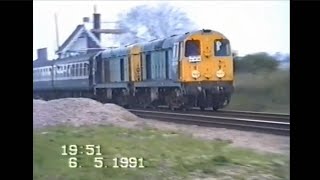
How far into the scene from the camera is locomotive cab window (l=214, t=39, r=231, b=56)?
22.1ft

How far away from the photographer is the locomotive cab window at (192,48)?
6.87 meters

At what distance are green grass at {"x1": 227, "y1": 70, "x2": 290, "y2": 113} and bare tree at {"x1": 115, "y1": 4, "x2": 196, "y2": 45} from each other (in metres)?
0.64

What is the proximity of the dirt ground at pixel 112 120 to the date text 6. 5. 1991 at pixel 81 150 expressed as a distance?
0.24 meters

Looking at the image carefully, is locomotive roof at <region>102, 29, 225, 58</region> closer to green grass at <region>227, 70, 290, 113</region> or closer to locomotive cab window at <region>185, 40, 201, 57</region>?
locomotive cab window at <region>185, 40, 201, 57</region>

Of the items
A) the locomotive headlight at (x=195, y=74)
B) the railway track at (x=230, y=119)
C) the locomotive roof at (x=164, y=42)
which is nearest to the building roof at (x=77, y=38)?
the locomotive roof at (x=164, y=42)

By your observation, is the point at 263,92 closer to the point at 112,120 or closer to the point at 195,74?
the point at 195,74

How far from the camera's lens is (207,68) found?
6895mm

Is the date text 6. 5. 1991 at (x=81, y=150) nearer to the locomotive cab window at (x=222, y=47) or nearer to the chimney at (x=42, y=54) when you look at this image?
the chimney at (x=42, y=54)

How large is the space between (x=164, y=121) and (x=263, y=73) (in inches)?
37.0

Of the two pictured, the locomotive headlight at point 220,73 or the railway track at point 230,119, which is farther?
the locomotive headlight at point 220,73

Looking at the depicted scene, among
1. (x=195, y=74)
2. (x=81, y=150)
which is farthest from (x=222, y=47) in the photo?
(x=81, y=150)

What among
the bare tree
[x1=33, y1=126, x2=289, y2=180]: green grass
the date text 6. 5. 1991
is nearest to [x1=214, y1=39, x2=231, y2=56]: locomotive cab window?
the bare tree

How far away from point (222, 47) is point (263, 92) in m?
0.51

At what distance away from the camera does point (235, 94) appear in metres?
6.79
